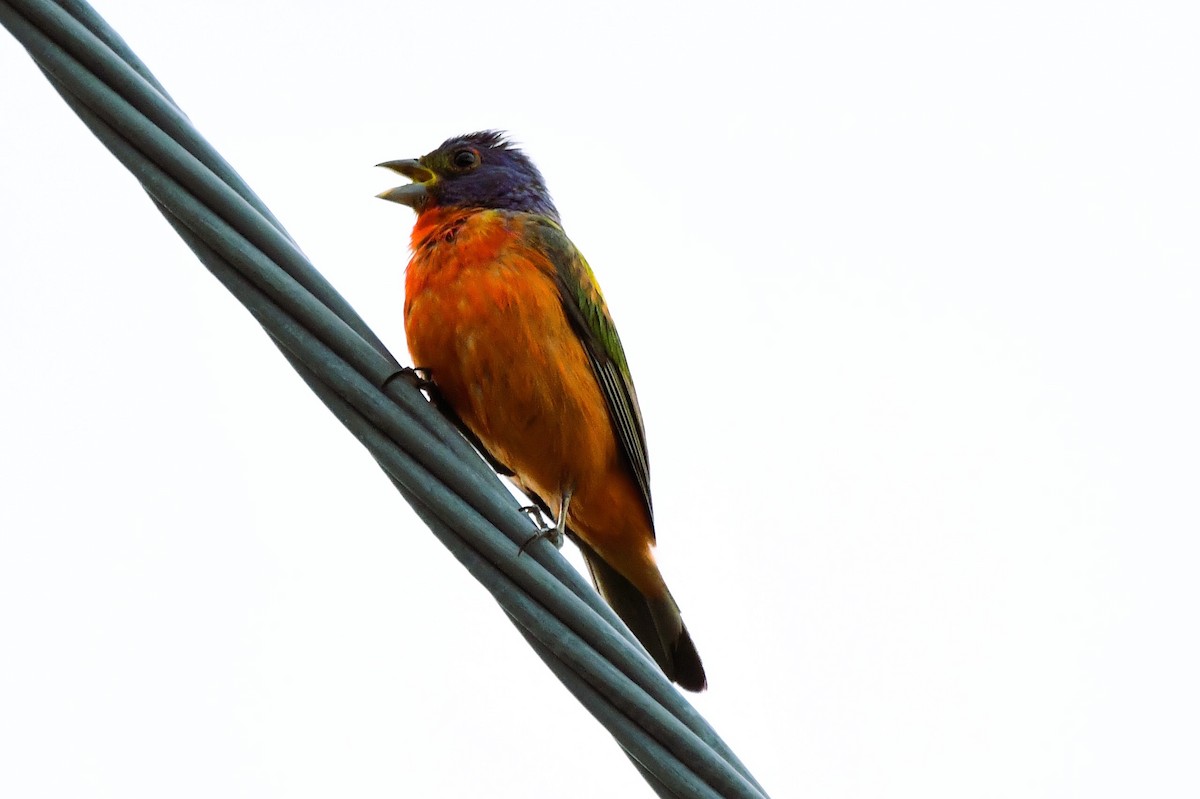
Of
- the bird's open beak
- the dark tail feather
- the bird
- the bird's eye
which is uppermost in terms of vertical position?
the bird's eye

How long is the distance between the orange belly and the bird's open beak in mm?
270

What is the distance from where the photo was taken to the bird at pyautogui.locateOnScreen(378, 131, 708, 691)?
428cm

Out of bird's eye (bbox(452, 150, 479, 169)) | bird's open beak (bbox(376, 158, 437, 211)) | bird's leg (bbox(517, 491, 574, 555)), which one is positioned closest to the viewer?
bird's leg (bbox(517, 491, 574, 555))

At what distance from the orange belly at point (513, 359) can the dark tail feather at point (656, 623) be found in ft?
1.15

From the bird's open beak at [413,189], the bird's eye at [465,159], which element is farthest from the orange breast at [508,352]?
the bird's eye at [465,159]

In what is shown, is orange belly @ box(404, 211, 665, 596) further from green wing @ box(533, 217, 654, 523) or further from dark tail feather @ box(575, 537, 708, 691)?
dark tail feather @ box(575, 537, 708, 691)

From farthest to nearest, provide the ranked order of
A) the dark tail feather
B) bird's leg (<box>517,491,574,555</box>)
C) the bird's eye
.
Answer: the bird's eye
the dark tail feather
bird's leg (<box>517,491,574,555</box>)

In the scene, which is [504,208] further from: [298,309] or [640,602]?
[298,309]

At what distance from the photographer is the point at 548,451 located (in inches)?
176

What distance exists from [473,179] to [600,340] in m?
0.96

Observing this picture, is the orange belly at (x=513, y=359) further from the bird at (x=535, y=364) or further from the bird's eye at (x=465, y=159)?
the bird's eye at (x=465, y=159)

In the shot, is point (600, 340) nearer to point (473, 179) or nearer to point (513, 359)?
point (513, 359)

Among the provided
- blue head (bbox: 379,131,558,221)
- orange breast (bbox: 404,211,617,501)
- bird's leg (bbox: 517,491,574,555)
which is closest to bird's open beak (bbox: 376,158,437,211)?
blue head (bbox: 379,131,558,221)

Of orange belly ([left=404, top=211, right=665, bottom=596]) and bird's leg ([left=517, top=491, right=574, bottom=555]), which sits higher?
orange belly ([left=404, top=211, right=665, bottom=596])
